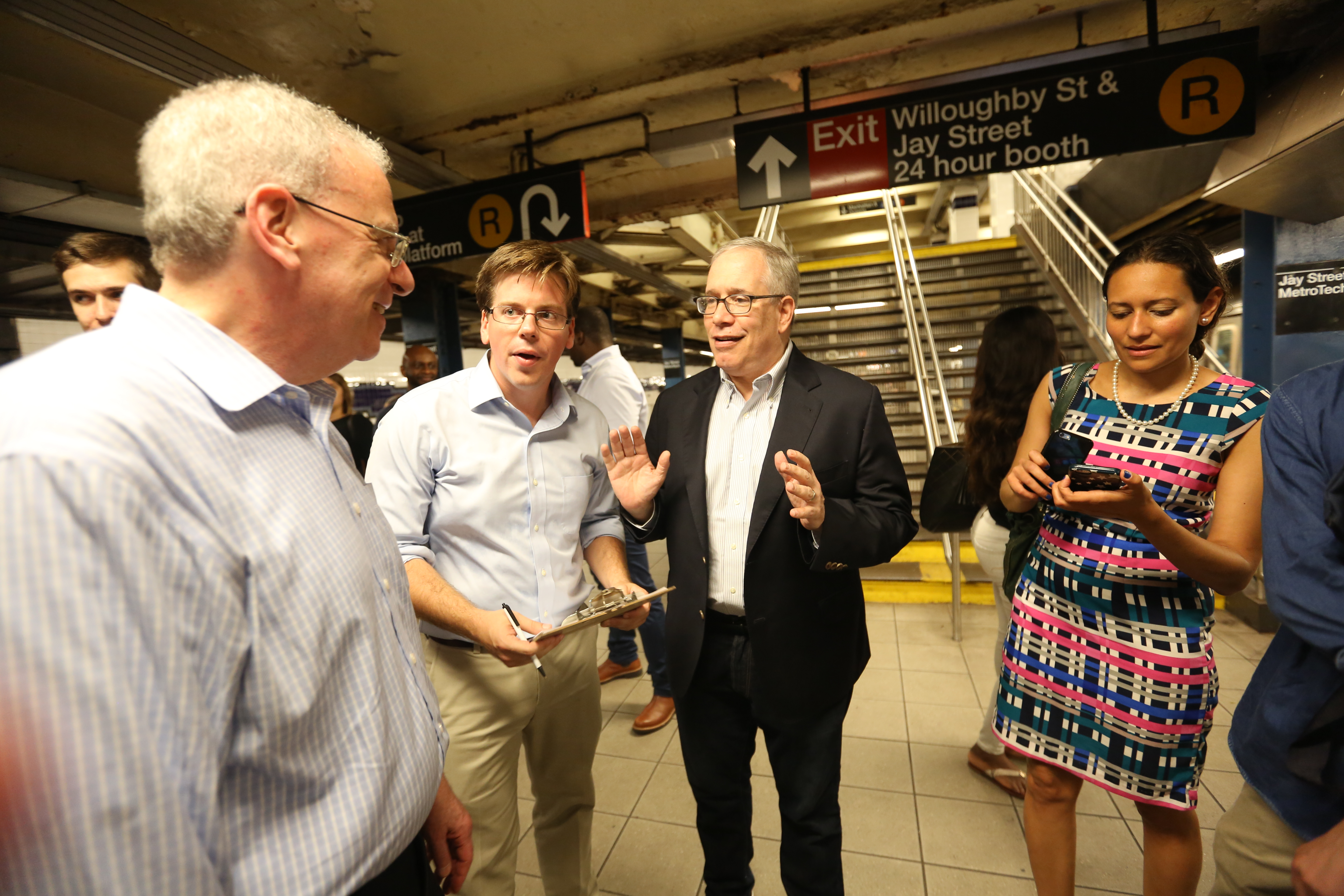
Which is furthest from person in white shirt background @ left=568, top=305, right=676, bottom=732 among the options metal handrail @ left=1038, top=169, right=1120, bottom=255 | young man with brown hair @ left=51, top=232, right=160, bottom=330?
metal handrail @ left=1038, top=169, right=1120, bottom=255

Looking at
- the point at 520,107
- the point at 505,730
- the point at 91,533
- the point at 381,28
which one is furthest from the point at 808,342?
the point at 91,533

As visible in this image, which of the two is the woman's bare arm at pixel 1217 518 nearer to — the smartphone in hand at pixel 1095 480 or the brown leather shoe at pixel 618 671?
the smartphone in hand at pixel 1095 480

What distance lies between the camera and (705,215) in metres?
8.11

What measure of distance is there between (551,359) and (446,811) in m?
1.04

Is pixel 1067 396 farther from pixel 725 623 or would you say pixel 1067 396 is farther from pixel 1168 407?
pixel 725 623

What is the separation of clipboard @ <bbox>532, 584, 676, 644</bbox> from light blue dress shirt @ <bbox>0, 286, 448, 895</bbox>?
0.29 meters

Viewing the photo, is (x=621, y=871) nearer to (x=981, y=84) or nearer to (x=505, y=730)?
(x=505, y=730)

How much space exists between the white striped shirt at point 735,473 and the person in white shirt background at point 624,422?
135cm

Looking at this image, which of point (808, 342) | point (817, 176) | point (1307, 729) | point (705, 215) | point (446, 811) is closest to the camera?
point (1307, 729)

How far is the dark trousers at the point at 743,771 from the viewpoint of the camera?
1.65 meters

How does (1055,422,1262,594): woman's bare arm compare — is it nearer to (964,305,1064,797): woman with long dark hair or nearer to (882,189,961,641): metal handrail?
(964,305,1064,797): woman with long dark hair

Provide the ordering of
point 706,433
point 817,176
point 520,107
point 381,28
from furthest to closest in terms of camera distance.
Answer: point 520,107
point 817,176
point 381,28
point 706,433

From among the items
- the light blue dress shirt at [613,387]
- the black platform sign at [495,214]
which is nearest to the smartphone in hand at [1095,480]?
the light blue dress shirt at [613,387]

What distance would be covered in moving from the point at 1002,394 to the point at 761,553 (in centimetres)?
134
